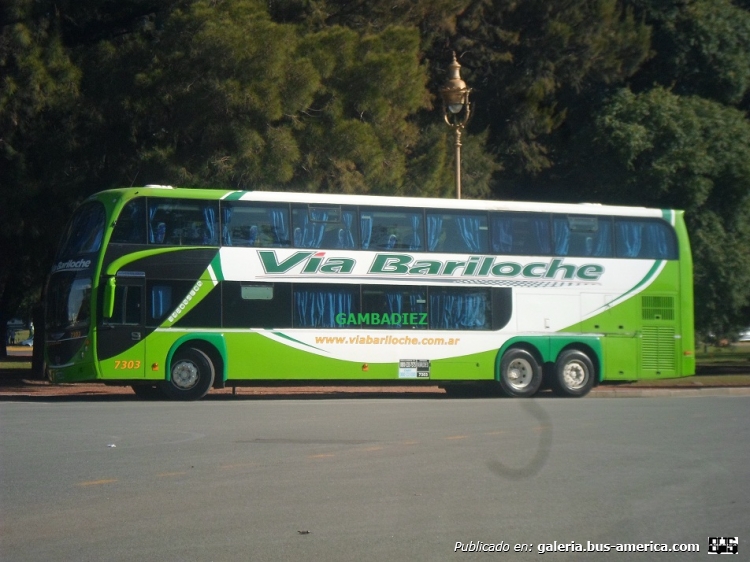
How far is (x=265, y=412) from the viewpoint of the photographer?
54.7 ft

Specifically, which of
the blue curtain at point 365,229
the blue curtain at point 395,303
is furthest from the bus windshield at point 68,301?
the blue curtain at point 395,303

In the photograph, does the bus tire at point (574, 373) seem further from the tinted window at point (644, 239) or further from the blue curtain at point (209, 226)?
the blue curtain at point (209, 226)

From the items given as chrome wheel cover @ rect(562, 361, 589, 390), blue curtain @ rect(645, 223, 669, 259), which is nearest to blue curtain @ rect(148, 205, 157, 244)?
chrome wheel cover @ rect(562, 361, 589, 390)

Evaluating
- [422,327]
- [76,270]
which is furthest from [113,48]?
[422,327]

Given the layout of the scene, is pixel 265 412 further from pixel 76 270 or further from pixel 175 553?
pixel 175 553

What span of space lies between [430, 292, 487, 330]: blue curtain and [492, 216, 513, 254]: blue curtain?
105 cm

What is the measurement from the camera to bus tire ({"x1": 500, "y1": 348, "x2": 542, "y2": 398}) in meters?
21.5

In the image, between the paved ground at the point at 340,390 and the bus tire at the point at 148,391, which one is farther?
the paved ground at the point at 340,390

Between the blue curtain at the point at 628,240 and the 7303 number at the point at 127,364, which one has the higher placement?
the blue curtain at the point at 628,240

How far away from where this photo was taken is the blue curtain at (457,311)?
2120 centimetres

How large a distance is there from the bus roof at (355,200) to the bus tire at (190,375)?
308cm

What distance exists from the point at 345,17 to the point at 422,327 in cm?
819

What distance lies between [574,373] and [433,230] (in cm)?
457

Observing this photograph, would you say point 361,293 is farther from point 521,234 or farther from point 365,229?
point 521,234
